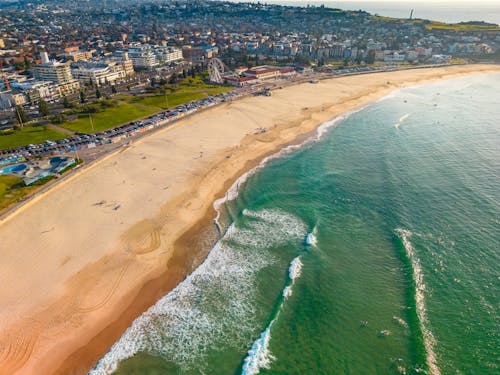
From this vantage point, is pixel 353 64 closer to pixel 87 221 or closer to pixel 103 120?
pixel 103 120

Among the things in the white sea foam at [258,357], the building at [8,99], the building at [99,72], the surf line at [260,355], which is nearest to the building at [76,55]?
the building at [99,72]

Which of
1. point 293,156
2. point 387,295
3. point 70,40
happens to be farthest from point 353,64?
point 70,40

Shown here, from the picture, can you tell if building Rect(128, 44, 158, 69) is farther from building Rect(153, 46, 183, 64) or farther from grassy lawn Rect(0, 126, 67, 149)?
grassy lawn Rect(0, 126, 67, 149)

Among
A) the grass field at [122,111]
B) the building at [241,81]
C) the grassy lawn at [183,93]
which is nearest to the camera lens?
the grass field at [122,111]

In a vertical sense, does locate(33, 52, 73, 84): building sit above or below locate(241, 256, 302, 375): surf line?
above

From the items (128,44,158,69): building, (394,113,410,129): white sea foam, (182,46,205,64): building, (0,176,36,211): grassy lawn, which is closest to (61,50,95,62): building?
(128,44,158,69): building

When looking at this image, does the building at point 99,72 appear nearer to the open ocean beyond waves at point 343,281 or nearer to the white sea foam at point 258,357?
the open ocean beyond waves at point 343,281

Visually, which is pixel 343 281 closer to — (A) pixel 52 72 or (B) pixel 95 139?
(B) pixel 95 139
